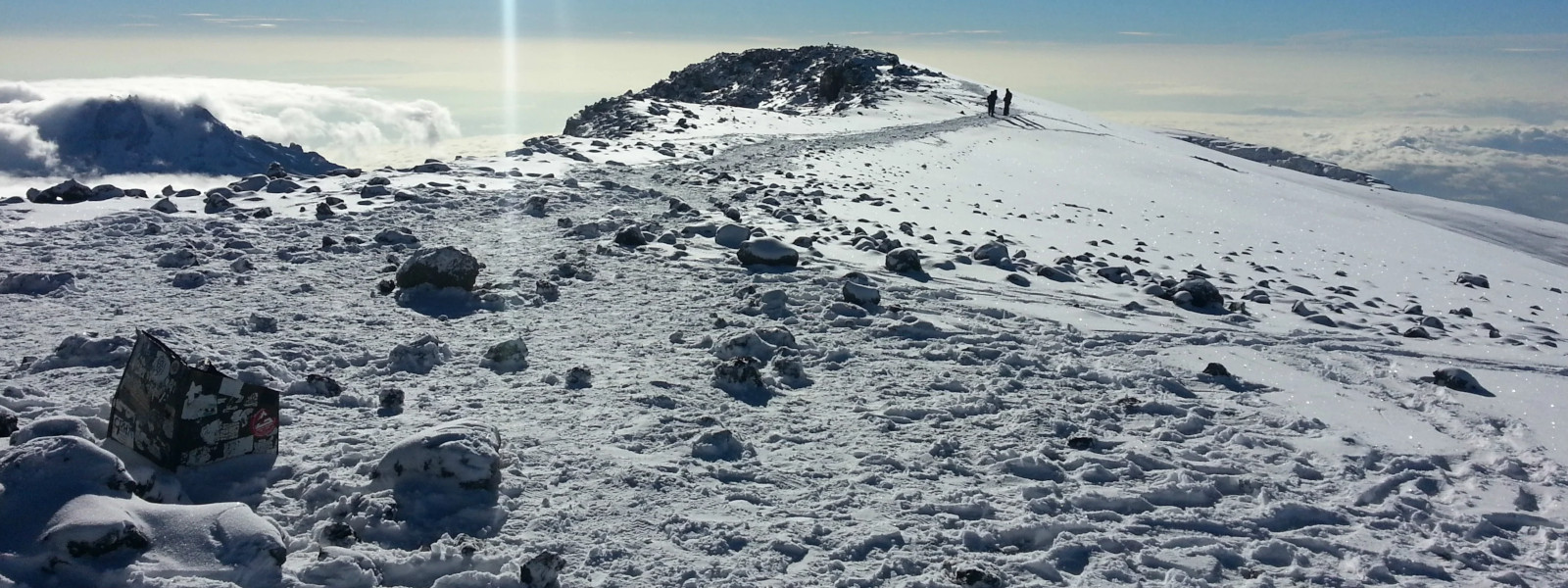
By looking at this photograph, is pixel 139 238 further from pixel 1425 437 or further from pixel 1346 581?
pixel 1425 437

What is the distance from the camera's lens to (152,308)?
6844 mm

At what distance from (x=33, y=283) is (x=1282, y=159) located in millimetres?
40939

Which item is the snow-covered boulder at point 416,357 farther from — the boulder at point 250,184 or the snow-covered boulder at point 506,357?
the boulder at point 250,184

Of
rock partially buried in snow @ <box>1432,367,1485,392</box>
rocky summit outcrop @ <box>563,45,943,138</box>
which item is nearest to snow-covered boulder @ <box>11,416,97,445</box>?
rock partially buried in snow @ <box>1432,367,1485,392</box>

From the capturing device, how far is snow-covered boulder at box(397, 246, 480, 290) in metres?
7.78

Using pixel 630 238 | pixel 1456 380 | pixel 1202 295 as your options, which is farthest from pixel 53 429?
pixel 1202 295

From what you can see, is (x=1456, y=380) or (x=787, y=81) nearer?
(x=1456, y=380)

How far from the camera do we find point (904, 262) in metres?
9.75

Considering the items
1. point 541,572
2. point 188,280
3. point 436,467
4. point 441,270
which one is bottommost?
point 541,572

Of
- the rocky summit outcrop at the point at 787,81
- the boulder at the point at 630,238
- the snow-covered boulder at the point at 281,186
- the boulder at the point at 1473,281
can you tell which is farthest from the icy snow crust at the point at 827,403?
the rocky summit outcrop at the point at 787,81

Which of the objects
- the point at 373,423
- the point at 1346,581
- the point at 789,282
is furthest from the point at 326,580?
the point at 789,282

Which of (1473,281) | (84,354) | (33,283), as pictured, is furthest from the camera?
(1473,281)

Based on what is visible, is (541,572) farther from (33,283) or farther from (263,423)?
(33,283)

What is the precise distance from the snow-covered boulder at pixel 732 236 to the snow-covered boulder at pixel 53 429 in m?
6.90
